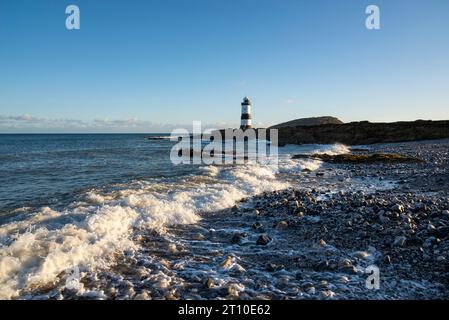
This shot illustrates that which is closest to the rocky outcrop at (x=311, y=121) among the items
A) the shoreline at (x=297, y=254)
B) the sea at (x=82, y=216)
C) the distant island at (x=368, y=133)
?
the distant island at (x=368, y=133)

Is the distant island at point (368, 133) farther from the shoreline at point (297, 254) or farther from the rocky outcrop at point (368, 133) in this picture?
the shoreline at point (297, 254)

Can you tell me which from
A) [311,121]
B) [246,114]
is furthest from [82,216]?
[311,121]

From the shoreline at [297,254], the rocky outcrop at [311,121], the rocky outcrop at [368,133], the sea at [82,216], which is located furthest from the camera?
the rocky outcrop at [311,121]

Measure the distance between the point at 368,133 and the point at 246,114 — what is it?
22836mm

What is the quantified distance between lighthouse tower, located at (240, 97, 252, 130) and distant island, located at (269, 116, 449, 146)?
7644 millimetres

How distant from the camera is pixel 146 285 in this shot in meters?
5.13

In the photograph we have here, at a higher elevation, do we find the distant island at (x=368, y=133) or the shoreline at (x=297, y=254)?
the distant island at (x=368, y=133)

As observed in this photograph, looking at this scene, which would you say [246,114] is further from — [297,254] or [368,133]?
[297,254]

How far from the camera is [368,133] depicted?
177ft

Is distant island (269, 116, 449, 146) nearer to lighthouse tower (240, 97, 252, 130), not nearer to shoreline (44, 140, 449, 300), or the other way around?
lighthouse tower (240, 97, 252, 130)

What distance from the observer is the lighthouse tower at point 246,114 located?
64.2 m

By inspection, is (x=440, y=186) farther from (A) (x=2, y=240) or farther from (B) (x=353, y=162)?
(A) (x=2, y=240)
